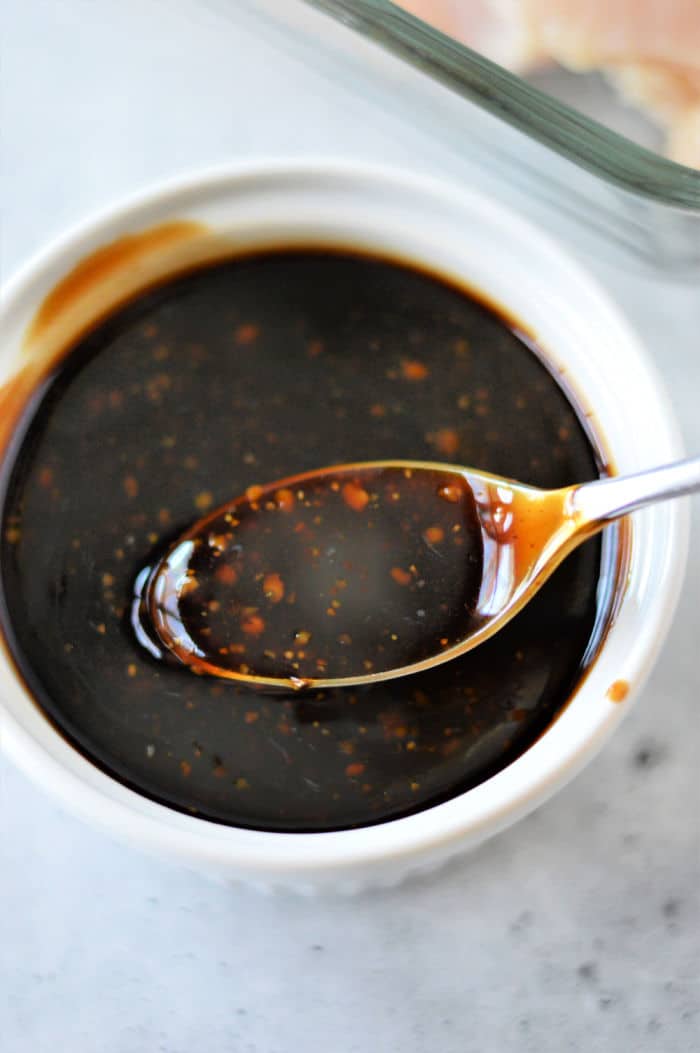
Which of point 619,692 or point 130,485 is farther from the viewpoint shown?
point 130,485

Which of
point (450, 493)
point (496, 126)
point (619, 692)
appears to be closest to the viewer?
point (619, 692)

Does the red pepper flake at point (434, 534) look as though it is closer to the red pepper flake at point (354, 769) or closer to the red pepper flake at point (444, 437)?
the red pepper flake at point (444, 437)

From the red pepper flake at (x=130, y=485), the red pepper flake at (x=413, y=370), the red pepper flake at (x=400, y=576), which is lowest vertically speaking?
the red pepper flake at (x=130, y=485)

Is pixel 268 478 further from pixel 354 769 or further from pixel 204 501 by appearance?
pixel 354 769

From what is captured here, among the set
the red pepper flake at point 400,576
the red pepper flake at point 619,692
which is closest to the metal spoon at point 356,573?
the red pepper flake at point 400,576

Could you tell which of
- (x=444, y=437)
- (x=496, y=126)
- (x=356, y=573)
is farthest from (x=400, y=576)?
(x=496, y=126)

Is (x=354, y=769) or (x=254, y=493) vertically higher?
(x=254, y=493)

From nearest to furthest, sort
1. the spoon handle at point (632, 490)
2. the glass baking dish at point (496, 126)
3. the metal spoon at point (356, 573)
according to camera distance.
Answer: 1. the spoon handle at point (632, 490)
2. the metal spoon at point (356, 573)
3. the glass baking dish at point (496, 126)

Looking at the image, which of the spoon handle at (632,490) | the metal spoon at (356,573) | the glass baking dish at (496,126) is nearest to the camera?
the spoon handle at (632,490)
